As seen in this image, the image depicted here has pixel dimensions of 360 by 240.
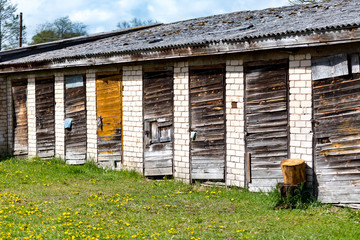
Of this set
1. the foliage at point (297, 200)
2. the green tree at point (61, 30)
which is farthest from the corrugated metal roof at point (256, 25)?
the green tree at point (61, 30)

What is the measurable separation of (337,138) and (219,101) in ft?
8.85

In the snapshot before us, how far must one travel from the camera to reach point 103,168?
12234 millimetres

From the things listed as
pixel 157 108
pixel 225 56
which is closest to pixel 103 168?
pixel 157 108

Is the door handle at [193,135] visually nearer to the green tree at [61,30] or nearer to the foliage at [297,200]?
the foliage at [297,200]

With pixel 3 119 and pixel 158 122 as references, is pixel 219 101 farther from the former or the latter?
pixel 3 119

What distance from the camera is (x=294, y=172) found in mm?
7926

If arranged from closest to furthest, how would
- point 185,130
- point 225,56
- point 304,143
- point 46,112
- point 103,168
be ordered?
point 304,143
point 225,56
point 185,130
point 103,168
point 46,112

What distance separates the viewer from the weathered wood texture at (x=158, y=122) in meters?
10.7

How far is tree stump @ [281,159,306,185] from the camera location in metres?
7.91

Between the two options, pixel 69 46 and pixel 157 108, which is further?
pixel 69 46

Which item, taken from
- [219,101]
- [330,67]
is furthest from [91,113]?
[330,67]

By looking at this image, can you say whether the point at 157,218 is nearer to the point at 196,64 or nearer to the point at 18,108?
the point at 196,64

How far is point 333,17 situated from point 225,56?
7.40 ft

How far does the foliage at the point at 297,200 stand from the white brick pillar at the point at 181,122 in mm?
2769
